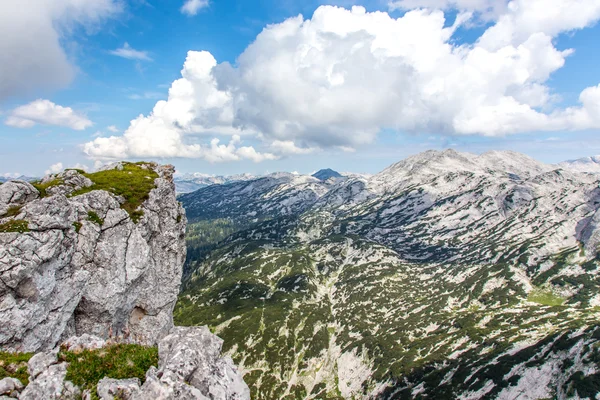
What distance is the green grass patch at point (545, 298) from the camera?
165 m

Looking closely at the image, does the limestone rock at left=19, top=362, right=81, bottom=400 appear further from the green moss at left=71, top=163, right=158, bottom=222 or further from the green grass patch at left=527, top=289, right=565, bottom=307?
the green grass patch at left=527, top=289, right=565, bottom=307

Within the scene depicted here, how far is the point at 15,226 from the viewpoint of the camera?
36188mm

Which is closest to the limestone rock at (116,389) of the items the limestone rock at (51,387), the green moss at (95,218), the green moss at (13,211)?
the limestone rock at (51,387)

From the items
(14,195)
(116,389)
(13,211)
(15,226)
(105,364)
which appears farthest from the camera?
(14,195)

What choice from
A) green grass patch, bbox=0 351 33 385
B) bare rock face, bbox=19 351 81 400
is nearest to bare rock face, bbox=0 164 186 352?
green grass patch, bbox=0 351 33 385

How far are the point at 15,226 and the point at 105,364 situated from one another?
1071 inches

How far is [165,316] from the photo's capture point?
57625 mm

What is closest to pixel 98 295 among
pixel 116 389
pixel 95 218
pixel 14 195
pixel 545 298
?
pixel 95 218

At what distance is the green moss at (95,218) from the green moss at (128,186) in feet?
18.4

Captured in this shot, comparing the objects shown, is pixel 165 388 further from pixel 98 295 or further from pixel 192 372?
pixel 98 295

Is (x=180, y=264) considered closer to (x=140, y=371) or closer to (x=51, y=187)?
(x=51, y=187)

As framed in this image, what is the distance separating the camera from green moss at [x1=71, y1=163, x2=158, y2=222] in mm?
54450

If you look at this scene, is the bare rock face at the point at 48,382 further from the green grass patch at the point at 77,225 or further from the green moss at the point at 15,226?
the green grass patch at the point at 77,225

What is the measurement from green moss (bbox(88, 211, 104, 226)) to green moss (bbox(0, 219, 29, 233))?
9.22 m
